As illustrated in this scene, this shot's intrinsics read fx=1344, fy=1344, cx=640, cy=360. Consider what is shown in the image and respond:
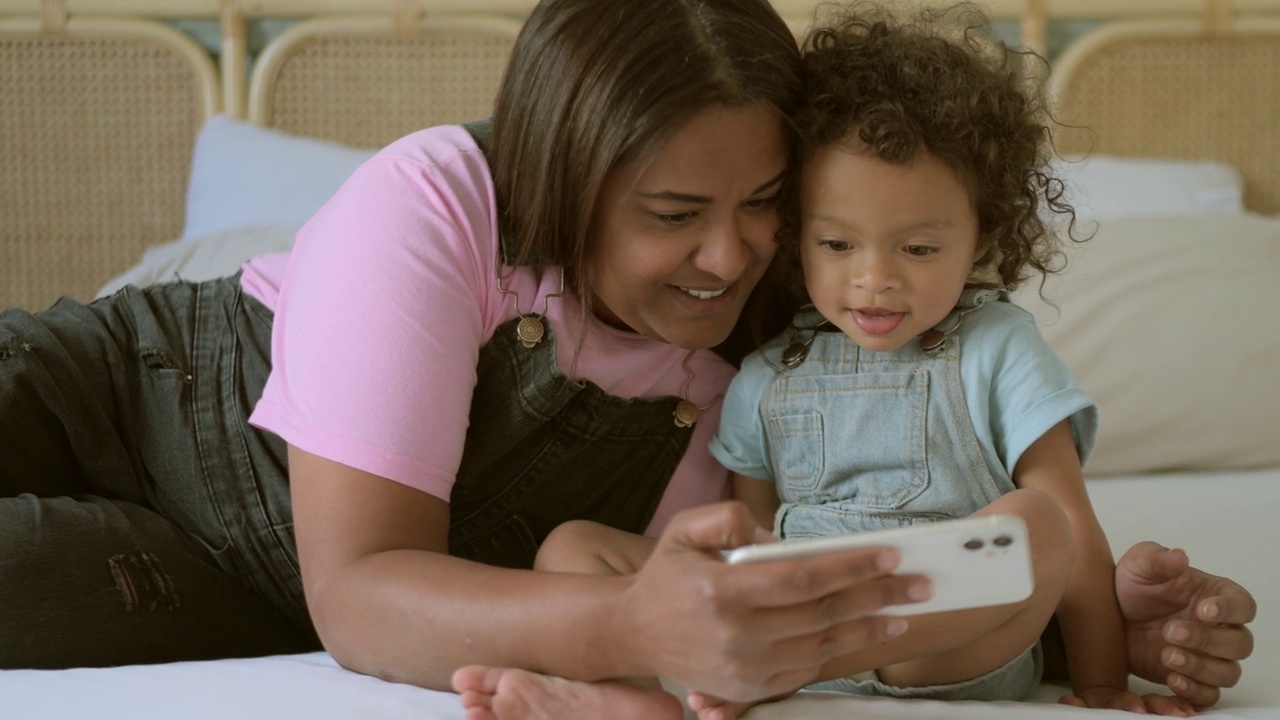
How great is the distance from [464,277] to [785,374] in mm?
326

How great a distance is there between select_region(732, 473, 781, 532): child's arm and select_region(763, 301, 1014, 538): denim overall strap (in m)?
0.06

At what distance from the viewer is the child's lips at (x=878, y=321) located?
1186 mm

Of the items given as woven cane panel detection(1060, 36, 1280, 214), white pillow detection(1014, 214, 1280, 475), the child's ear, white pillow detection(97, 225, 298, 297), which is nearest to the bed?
woven cane panel detection(1060, 36, 1280, 214)

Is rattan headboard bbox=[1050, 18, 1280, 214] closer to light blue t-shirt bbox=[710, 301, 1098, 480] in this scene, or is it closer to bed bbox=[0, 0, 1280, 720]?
bed bbox=[0, 0, 1280, 720]

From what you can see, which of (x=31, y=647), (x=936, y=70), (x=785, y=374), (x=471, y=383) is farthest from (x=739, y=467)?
(x=31, y=647)

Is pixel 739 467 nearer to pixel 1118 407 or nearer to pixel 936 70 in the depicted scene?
pixel 936 70

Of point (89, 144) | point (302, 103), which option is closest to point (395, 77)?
point (302, 103)

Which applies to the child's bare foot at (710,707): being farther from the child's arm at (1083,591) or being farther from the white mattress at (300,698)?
the child's arm at (1083,591)

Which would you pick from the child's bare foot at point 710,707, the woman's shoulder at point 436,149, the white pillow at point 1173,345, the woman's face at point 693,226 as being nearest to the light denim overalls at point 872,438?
the woman's face at point 693,226

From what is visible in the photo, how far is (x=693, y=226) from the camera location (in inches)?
45.7

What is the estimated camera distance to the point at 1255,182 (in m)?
2.41

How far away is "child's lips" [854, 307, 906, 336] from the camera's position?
1.19 m

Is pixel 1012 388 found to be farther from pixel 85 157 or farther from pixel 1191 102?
pixel 85 157

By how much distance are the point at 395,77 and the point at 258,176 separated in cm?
36
